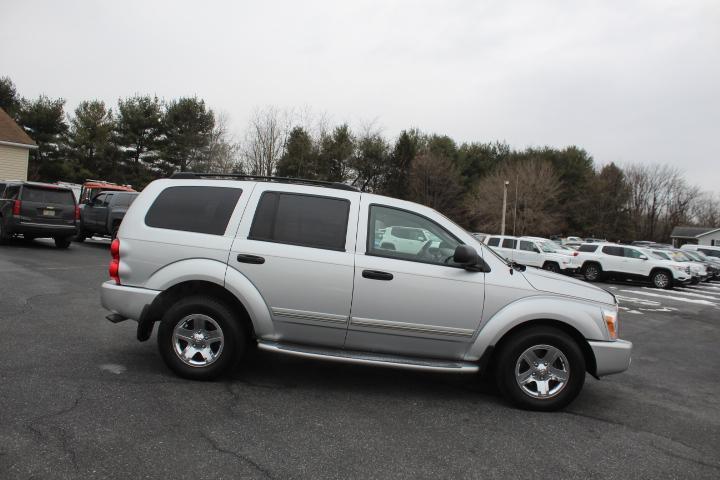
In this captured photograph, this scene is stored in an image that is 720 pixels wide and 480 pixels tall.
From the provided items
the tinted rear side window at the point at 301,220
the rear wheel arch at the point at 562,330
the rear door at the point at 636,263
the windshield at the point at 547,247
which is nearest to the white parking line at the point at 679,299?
the rear door at the point at 636,263

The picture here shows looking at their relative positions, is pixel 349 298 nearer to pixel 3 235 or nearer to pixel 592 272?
pixel 3 235

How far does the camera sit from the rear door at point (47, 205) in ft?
47.4

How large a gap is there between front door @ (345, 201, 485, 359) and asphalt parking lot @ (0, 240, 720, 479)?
0.51 metres

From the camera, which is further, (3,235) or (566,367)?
(3,235)

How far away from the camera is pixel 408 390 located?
4.86 m

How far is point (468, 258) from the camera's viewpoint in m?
4.39

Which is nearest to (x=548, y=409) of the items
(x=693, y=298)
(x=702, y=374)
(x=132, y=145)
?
(x=702, y=374)

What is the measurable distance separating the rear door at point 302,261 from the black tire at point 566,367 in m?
1.47

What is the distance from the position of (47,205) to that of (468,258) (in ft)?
46.6

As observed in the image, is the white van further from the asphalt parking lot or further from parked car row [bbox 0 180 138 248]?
the asphalt parking lot

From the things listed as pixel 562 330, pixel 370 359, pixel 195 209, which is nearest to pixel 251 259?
pixel 195 209

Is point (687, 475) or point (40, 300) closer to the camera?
point (687, 475)

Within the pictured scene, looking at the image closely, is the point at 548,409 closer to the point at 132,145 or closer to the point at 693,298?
the point at 693,298

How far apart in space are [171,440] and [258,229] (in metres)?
1.94
